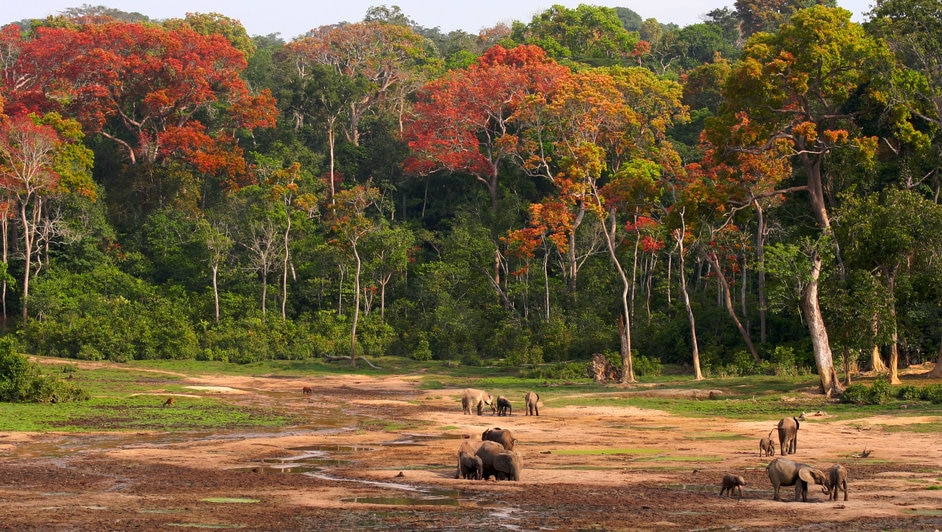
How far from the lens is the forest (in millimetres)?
33188

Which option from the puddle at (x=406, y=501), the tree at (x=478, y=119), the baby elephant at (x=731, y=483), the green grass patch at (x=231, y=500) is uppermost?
the tree at (x=478, y=119)

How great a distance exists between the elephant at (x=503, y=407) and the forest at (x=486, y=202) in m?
8.50

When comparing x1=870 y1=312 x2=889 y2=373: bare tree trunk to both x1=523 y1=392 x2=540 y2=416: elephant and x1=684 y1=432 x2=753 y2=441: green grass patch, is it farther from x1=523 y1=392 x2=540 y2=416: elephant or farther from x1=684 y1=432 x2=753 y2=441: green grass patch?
x1=684 y1=432 x2=753 y2=441: green grass patch

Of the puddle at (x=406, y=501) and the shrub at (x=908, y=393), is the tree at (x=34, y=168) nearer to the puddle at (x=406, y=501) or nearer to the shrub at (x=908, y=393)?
the shrub at (x=908, y=393)

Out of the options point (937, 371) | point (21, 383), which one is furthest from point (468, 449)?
point (937, 371)

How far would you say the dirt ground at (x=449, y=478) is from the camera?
13.2 m

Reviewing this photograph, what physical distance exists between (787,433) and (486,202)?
1553 inches

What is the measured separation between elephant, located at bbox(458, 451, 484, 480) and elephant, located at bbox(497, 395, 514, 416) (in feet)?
37.9

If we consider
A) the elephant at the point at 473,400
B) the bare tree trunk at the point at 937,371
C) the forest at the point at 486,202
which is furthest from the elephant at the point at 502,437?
the bare tree trunk at the point at 937,371

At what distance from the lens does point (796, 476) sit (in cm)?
1444

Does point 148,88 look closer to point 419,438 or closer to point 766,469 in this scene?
point 419,438

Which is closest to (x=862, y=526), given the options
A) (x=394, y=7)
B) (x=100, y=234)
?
(x=100, y=234)

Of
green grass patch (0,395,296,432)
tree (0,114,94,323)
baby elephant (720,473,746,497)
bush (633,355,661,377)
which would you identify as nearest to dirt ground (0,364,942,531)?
baby elephant (720,473,746,497)

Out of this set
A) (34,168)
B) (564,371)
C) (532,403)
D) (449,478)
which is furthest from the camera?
(34,168)
